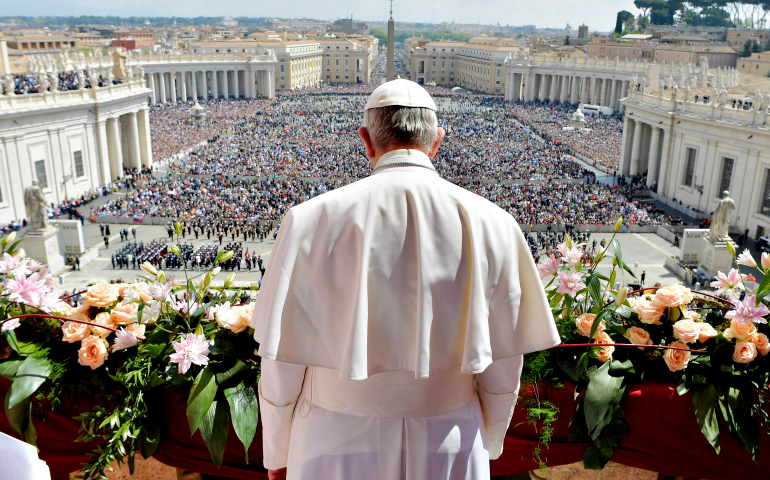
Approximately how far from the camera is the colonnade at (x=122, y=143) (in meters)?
37.2

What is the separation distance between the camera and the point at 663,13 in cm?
13212

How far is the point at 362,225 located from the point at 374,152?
1.39ft

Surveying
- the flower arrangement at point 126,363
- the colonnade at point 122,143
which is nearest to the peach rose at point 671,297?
the flower arrangement at point 126,363

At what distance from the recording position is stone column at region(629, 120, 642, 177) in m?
41.1

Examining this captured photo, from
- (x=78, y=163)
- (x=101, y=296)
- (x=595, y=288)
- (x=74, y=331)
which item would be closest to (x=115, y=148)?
(x=78, y=163)

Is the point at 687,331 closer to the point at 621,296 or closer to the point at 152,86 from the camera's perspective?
the point at 621,296

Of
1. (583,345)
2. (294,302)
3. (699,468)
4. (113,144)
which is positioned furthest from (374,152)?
(113,144)

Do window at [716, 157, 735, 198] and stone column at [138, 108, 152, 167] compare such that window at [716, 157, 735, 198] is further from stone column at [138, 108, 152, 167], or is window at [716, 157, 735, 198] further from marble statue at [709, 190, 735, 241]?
stone column at [138, 108, 152, 167]

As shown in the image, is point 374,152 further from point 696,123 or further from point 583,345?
point 696,123

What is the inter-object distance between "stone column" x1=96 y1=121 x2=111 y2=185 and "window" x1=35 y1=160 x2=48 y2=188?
503cm

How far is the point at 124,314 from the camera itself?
379cm

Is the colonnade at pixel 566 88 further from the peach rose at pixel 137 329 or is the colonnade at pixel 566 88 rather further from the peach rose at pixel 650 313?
the peach rose at pixel 137 329

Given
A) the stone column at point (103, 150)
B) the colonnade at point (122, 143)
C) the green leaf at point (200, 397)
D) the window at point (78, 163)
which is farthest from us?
the colonnade at point (122, 143)

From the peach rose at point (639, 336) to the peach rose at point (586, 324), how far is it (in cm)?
19
